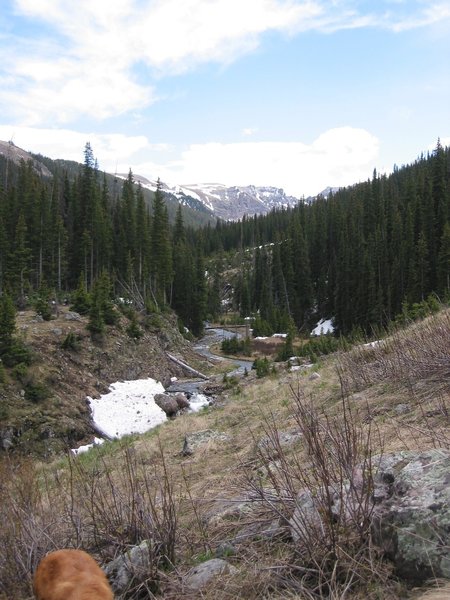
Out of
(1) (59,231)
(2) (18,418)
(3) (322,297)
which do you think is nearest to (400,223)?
(3) (322,297)

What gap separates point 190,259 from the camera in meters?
65.1

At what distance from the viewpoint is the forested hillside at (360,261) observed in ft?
167

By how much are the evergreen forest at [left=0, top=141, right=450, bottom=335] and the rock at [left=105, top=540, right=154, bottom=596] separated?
24890 millimetres

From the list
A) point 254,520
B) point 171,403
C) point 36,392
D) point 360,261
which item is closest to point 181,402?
point 171,403

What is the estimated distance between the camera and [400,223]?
59312 mm

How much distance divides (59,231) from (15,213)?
755 centimetres

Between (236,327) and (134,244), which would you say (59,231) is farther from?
(236,327)

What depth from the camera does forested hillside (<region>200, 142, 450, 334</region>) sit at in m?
51.0

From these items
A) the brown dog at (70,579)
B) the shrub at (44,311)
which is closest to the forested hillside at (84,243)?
the shrub at (44,311)

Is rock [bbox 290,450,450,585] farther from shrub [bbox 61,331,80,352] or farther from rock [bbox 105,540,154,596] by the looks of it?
shrub [bbox 61,331,80,352]

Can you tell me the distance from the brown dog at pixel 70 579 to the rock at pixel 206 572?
0.58 meters

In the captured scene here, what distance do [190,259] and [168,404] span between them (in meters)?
42.6

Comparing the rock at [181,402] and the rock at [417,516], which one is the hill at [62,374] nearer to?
the rock at [181,402]

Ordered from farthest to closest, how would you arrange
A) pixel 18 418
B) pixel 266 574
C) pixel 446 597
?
1. pixel 18 418
2. pixel 266 574
3. pixel 446 597
